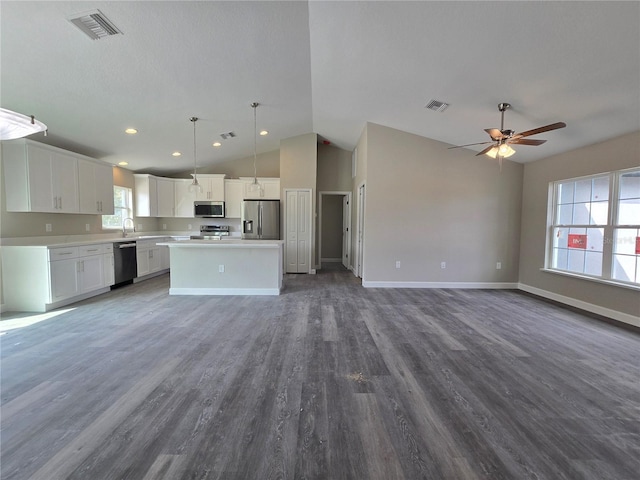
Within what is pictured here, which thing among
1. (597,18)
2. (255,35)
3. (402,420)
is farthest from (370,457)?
(255,35)

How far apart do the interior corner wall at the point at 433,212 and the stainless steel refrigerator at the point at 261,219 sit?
247 cm

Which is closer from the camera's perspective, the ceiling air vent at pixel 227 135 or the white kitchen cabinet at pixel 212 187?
the ceiling air vent at pixel 227 135

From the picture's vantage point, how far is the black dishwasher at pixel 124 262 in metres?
5.02

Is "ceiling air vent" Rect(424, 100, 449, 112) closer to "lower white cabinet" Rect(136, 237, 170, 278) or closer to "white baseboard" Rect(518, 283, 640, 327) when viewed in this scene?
"white baseboard" Rect(518, 283, 640, 327)

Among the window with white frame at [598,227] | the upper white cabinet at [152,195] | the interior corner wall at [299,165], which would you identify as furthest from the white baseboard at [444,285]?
the upper white cabinet at [152,195]

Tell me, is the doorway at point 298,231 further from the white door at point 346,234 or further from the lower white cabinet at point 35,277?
the lower white cabinet at point 35,277

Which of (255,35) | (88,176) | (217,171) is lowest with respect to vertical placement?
(88,176)

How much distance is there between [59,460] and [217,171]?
7.08m

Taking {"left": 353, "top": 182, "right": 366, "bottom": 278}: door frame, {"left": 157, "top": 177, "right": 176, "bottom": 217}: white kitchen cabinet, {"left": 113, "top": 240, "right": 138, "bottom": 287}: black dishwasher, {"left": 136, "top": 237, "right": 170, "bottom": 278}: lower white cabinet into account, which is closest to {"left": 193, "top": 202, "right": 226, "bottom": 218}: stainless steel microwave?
{"left": 157, "top": 177, "right": 176, "bottom": 217}: white kitchen cabinet

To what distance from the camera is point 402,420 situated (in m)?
1.74

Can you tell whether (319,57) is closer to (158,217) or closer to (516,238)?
(516,238)

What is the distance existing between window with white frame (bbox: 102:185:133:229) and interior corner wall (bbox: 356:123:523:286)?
211 inches

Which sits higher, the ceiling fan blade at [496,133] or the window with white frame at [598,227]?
the ceiling fan blade at [496,133]

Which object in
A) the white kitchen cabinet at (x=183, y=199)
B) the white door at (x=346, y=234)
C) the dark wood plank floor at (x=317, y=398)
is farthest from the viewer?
the white door at (x=346, y=234)
